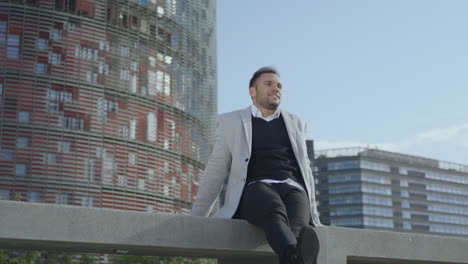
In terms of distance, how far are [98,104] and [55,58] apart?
303 centimetres

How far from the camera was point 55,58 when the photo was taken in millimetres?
33000

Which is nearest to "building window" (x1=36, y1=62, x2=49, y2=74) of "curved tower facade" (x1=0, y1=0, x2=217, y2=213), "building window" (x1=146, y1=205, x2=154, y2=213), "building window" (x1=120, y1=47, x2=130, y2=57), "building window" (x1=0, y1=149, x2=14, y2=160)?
"curved tower facade" (x1=0, y1=0, x2=217, y2=213)

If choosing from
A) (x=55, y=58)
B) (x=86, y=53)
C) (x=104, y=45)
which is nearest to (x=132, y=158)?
(x=86, y=53)

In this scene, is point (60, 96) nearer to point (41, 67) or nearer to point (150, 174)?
point (41, 67)

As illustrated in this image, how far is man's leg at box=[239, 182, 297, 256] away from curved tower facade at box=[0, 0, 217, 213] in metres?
26.7

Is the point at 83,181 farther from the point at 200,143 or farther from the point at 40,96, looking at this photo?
the point at 200,143

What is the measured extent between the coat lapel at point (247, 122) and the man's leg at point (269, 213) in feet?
1.43

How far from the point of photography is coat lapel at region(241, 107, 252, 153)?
18.4 feet

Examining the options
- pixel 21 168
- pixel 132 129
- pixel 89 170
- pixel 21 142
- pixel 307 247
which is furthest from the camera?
pixel 132 129

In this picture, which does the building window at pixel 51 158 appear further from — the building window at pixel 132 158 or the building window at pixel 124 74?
the building window at pixel 124 74

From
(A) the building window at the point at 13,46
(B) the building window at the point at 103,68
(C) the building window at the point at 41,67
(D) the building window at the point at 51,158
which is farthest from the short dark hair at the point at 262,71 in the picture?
(B) the building window at the point at 103,68

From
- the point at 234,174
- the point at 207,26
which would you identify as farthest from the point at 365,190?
the point at 234,174

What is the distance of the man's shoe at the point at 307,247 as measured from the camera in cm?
433

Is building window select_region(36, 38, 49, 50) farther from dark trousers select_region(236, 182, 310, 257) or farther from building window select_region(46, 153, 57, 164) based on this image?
dark trousers select_region(236, 182, 310, 257)
